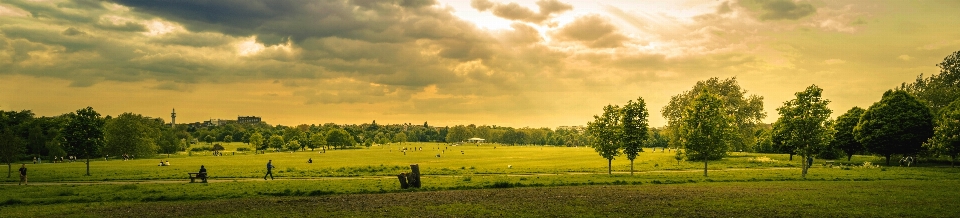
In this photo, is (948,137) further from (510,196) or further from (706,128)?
(510,196)

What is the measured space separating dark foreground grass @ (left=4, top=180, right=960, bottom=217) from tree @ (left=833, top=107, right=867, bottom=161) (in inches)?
1595

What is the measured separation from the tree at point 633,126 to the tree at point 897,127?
1397 inches

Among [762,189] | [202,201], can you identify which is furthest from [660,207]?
[202,201]

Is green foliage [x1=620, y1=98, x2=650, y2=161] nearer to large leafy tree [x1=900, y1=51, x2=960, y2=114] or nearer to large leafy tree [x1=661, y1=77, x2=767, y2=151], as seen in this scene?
large leafy tree [x1=661, y1=77, x2=767, y2=151]

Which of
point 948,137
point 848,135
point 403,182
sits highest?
point 848,135

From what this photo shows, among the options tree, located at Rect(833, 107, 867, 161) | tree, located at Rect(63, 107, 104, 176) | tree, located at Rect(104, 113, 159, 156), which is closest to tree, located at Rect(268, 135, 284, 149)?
tree, located at Rect(104, 113, 159, 156)

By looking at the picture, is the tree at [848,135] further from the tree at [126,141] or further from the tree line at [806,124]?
the tree at [126,141]

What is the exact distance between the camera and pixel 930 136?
61.1 m

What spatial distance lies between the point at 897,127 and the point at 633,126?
3803 cm

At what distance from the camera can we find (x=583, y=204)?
26.0 meters

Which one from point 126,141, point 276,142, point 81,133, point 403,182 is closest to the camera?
point 403,182

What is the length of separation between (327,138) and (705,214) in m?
175

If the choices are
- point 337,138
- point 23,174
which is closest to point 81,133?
point 23,174

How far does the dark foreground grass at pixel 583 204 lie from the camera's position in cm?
2314
